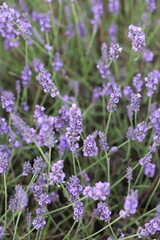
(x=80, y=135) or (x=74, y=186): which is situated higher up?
(x=80, y=135)

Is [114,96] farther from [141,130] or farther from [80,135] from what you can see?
[80,135]

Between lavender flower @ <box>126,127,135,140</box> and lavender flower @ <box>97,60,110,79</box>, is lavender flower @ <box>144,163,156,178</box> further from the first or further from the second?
lavender flower @ <box>97,60,110,79</box>

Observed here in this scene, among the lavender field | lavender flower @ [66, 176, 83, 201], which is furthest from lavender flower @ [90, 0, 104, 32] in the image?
lavender flower @ [66, 176, 83, 201]

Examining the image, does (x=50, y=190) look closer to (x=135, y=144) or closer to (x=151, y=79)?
(x=135, y=144)

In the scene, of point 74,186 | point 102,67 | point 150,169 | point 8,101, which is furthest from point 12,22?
point 150,169

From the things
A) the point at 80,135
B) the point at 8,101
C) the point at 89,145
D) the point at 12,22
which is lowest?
the point at 89,145

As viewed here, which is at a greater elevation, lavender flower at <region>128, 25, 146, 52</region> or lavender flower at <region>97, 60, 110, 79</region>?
lavender flower at <region>97, 60, 110, 79</region>

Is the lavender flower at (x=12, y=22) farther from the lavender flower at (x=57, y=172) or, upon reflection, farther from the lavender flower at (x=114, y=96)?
the lavender flower at (x=57, y=172)

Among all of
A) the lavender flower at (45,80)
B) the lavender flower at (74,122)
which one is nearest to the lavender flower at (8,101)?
the lavender flower at (45,80)
